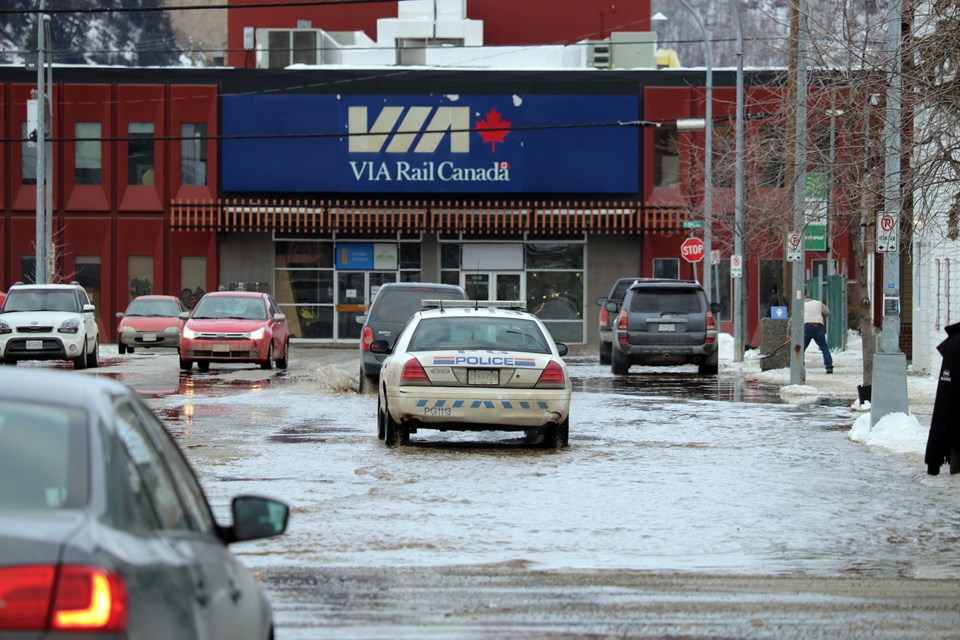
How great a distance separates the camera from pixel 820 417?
22219mm

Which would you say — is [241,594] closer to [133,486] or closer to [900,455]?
[133,486]

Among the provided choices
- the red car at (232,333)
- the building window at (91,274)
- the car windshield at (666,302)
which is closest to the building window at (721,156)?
the car windshield at (666,302)

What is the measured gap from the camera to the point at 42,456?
4.25 meters

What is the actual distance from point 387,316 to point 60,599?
74.9 feet

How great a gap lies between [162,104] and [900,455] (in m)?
39.1

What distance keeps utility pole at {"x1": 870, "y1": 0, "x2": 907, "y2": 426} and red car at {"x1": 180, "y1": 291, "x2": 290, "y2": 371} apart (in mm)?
14963

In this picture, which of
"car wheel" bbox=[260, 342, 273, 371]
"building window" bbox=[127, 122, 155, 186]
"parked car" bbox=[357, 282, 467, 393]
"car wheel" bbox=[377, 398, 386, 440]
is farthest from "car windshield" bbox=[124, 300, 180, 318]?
"car wheel" bbox=[377, 398, 386, 440]

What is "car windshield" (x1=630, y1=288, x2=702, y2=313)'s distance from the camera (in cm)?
3192

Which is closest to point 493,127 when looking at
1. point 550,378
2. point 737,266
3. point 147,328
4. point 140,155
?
point 140,155

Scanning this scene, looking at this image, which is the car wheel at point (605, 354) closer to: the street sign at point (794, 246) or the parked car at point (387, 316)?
the street sign at point (794, 246)

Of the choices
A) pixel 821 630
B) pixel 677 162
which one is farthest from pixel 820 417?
pixel 677 162

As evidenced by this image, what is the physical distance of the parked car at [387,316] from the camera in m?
26.0

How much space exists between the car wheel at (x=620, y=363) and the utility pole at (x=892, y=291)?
1249 centimetres

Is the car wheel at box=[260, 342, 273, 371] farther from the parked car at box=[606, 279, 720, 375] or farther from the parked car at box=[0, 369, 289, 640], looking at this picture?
the parked car at box=[0, 369, 289, 640]
